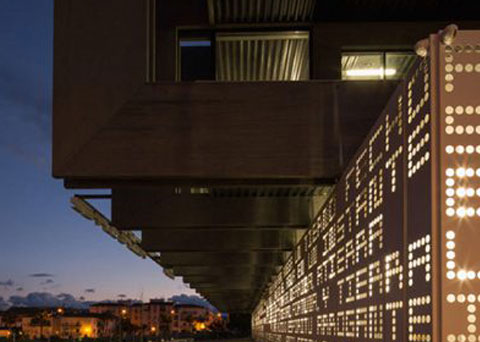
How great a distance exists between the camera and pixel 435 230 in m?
4.84

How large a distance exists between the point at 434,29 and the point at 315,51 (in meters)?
2.95

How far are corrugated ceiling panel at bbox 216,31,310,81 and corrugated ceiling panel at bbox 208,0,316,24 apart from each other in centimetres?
38

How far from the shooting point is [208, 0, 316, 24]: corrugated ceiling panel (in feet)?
49.5

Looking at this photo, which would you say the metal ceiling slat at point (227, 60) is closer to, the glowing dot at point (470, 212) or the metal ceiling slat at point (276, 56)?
the metal ceiling slat at point (276, 56)

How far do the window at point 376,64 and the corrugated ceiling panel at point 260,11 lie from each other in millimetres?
1368

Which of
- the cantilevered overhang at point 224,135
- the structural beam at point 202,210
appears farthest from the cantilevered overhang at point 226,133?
the structural beam at point 202,210

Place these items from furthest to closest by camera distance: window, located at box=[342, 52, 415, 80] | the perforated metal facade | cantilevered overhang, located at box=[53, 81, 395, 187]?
1. window, located at box=[342, 52, 415, 80]
2. cantilevered overhang, located at box=[53, 81, 395, 187]
3. the perforated metal facade

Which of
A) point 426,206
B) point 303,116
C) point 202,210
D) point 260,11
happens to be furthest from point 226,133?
point 202,210

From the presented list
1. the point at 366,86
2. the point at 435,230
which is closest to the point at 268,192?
the point at 366,86

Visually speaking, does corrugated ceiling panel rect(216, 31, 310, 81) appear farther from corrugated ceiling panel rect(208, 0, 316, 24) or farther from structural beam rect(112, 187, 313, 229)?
structural beam rect(112, 187, 313, 229)

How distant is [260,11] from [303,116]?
413 cm

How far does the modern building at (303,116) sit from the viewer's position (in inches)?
211

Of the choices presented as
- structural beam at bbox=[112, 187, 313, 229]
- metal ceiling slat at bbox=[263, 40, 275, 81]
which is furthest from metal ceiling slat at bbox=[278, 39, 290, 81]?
structural beam at bbox=[112, 187, 313, 229]

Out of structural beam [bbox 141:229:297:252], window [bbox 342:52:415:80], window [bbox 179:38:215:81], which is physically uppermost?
window [bbox 179:38:215:81]
